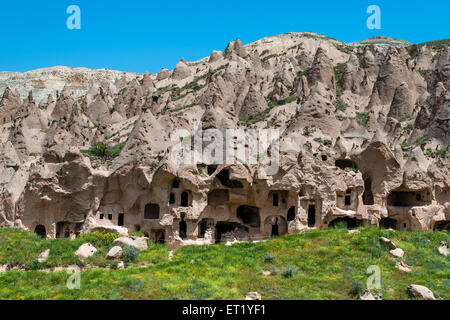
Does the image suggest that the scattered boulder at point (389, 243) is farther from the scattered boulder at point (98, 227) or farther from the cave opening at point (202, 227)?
the scattered boulder at point (98, 227)

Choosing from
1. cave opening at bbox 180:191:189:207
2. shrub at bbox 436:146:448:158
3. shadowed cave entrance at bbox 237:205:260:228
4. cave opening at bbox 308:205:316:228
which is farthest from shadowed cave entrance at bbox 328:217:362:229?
shrub at bbox 436:146:448:158

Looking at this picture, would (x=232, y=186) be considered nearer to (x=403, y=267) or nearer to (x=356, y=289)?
(x=403, y=267)

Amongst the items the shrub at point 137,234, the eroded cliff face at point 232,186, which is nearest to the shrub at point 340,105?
the eroded cliff face at point 232,186

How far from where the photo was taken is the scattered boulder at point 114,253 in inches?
1029

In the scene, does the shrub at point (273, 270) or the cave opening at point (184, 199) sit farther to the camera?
the cave opening at point (184, 199)

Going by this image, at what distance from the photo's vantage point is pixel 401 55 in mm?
64000

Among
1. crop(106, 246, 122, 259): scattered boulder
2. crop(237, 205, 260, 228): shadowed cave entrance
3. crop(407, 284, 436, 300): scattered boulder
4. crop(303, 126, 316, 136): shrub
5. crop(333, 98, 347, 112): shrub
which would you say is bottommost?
crop(407, 284, 436, 300): scattered boulder

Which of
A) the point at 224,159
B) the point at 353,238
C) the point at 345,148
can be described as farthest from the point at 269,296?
the point at 345,148

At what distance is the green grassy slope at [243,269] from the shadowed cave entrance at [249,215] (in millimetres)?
6349

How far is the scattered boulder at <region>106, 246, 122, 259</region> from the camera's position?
26125mm

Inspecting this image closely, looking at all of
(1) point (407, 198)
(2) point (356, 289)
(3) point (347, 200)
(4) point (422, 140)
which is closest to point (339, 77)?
(4) point (422, 140)

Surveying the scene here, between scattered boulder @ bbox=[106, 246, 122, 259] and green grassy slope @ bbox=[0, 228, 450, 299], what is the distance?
53 cm

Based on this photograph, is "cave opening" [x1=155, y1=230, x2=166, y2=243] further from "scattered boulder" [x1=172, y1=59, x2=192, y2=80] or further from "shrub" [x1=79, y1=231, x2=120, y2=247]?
"scattered boulder" [x1=172, y1=59, x2=192, y2=80]
